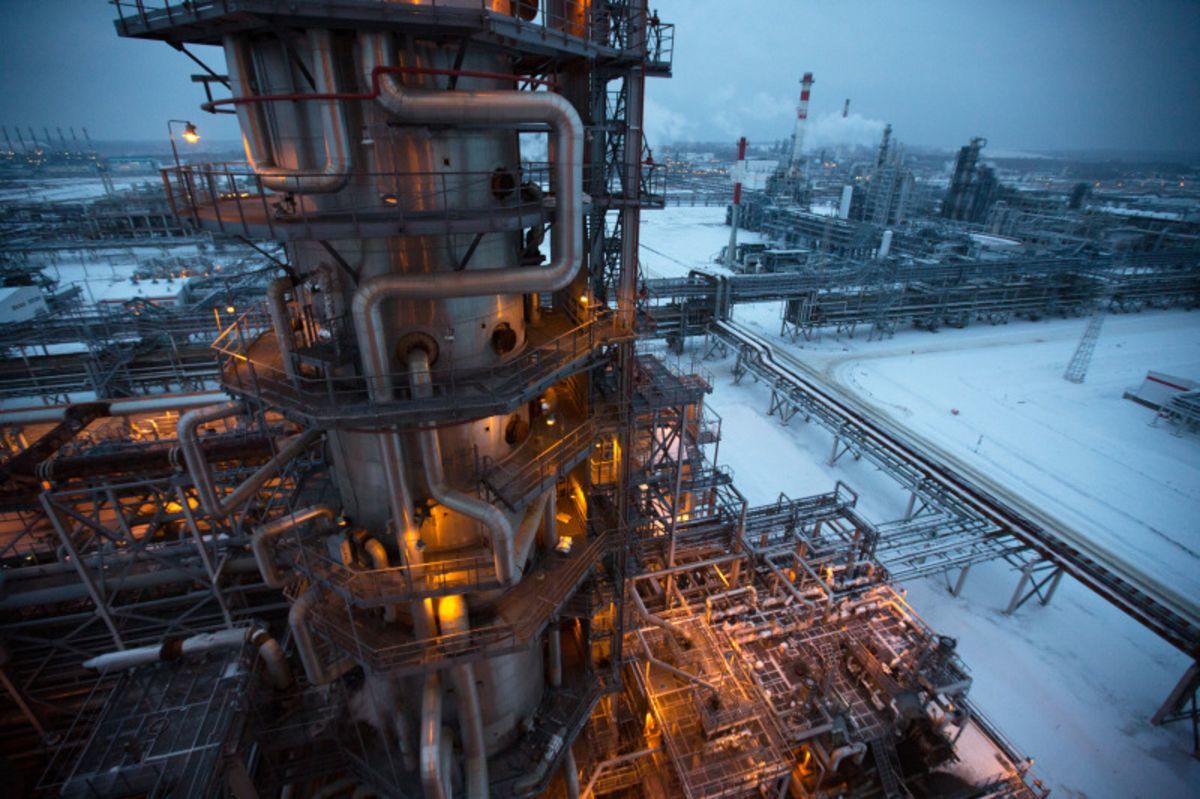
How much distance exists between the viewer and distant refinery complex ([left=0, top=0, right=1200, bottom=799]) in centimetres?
625

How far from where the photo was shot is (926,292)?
40.4 metres

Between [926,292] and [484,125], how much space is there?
43034 millimetres

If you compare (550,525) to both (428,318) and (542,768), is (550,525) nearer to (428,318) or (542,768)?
(542,768)

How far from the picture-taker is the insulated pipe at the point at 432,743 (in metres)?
7.43

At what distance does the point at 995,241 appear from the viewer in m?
65.6

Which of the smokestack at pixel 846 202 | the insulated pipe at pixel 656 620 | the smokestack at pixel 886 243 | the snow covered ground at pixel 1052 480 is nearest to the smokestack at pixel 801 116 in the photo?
the smokestack at pixel 846 202

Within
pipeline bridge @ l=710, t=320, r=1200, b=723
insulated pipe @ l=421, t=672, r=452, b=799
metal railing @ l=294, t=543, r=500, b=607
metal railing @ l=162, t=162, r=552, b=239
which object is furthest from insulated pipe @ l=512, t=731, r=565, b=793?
pipeline bridge @ l=710, t=320, r=1200, b=723

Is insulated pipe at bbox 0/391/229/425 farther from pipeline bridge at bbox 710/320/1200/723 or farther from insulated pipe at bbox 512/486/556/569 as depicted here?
pipeline bridge at bbox 710/320/1200/723

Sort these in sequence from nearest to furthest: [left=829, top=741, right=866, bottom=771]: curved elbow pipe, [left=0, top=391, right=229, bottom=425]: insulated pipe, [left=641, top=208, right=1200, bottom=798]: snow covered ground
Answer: [left=829, top=741, right=866, bottom=771]: curved elbow pipe < [left=641, top=208, right=1200, bottom=798]: snow covered ground < [left=0, top=391, right=229, bottom=425]: insulated pipe

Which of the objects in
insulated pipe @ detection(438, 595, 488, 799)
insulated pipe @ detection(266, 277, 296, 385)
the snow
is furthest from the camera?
the snow

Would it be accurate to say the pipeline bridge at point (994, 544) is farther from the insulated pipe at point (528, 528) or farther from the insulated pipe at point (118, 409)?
the insulated pipe at point (118, 409)

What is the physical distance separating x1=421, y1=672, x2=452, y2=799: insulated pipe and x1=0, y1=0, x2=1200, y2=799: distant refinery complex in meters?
0.06

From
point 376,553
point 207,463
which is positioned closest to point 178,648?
point 207,463

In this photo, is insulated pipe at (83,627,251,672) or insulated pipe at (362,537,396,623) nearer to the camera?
insulated pipe at (362,537,396,623)
